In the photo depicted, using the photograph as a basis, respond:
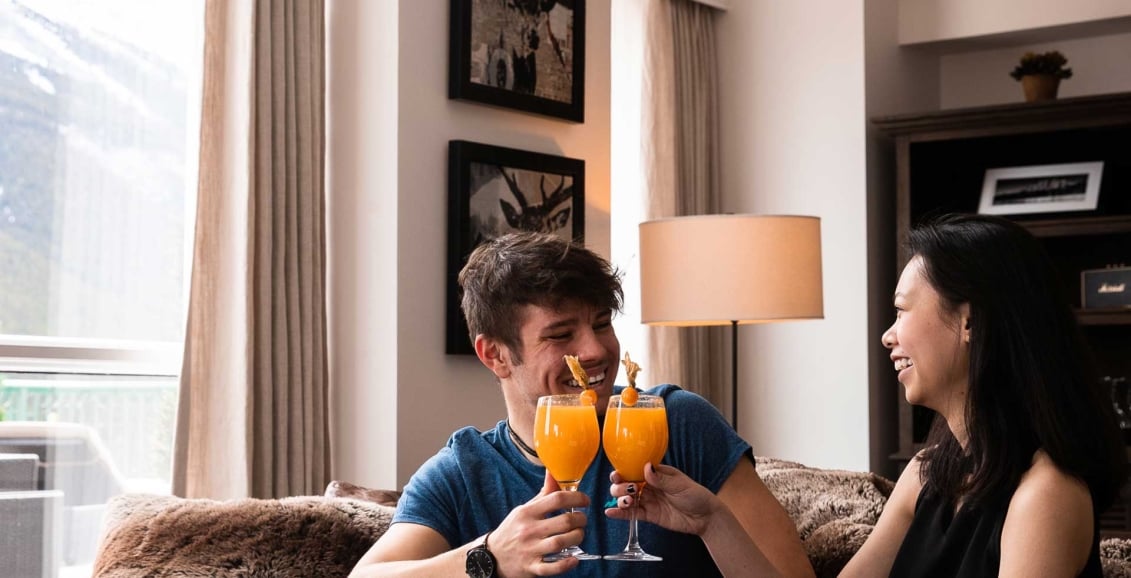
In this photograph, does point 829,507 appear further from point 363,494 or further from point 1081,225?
point 1081,225

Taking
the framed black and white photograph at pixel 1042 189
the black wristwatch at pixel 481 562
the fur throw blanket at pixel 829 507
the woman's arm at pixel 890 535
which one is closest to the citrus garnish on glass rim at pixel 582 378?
the black wristwatch at pixel 481 562

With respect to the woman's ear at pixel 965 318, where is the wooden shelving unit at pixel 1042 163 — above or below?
above

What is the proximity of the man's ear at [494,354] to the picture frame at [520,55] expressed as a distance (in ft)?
7.09

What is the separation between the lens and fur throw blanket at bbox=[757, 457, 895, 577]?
219 cm

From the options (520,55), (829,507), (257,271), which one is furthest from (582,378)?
(520,55)

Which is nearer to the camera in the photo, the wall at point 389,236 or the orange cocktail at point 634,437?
the orange cocktail at point 634,437

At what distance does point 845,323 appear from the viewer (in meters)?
5.10

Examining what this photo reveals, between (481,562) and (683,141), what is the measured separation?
3.64 meters

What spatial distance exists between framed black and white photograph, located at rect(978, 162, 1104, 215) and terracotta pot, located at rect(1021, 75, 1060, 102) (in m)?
0.26

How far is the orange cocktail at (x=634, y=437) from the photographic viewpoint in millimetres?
1680

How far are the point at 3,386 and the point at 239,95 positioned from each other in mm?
985

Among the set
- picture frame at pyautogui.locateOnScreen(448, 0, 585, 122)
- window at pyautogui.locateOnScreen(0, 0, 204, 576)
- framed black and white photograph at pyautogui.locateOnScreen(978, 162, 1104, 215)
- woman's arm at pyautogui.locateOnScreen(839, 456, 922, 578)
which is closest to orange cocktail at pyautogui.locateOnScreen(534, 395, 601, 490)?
woman's arm at pyautogui.locateOnScreen(839, 456, 922, 578)

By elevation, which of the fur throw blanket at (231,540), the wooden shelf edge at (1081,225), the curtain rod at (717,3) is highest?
the curtain rod at (717,3)

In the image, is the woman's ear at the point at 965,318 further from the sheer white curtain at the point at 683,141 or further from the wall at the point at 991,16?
the wall at the point at 991,16
